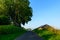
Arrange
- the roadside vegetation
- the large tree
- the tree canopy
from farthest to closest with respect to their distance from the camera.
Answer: the large tree
the tree canopy
the roadside vegetation

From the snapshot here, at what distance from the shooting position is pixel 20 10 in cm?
6575

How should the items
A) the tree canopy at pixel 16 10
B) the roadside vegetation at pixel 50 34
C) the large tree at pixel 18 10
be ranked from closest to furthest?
1. the roadside vegetation at pixel 50 34
2. the tree canopy at pixel 16 10
3. the large tree at pixel 18 10

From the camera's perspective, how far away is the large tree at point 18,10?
64.9 metres

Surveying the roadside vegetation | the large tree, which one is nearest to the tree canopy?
the large tree

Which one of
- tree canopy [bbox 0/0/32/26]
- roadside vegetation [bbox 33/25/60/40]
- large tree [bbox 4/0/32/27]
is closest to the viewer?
roadside vegetation [bbox 33/25/60/40]

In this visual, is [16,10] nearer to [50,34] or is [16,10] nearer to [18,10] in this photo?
[18,10]

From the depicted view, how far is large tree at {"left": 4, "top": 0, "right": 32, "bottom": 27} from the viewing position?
64875 mm

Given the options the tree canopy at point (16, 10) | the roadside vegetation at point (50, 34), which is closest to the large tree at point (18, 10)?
the tree canopy at point (16, 10)

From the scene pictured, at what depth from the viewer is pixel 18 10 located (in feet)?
217

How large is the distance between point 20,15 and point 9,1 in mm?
5805

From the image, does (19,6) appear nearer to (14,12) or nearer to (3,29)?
(14,12)

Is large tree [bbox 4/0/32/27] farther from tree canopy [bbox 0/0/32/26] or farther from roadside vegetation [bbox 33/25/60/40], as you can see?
Answer: roadside vegetation [bbox 33/25/60/40]

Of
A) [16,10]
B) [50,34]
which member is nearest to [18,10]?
[16,10]

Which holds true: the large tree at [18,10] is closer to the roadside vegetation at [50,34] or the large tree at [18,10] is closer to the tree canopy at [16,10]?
the tree canopy at [16,10]
